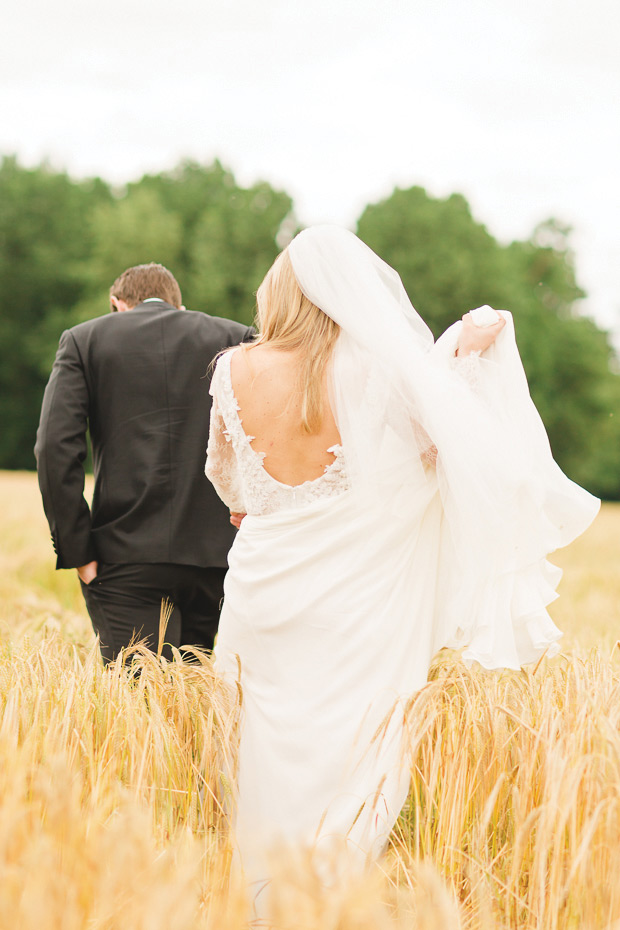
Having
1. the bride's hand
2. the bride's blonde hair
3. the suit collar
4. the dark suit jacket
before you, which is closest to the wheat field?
the dark suit jacket

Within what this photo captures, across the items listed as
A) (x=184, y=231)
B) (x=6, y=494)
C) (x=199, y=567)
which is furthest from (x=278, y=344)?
(x=184, y=231)

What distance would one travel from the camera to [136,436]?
3.86 meters

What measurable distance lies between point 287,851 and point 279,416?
1.48 m

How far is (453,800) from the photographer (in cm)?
259

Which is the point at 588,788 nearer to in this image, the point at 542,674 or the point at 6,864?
the point at 542,674

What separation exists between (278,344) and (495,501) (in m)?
0.92

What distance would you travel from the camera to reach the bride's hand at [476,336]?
307 cm

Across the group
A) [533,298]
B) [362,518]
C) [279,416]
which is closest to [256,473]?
[279,416]

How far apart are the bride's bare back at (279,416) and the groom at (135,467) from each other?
34.2 inches

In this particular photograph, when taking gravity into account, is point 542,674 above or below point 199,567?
below

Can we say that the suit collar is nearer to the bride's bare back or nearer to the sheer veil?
the bride's bare back

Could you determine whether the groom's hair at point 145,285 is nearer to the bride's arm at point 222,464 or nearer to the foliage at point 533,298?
the bride's arm at point 222,464

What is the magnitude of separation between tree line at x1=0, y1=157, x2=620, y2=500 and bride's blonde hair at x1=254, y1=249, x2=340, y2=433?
24599mm

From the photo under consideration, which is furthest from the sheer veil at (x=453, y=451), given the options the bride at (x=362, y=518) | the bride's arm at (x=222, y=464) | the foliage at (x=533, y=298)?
the foliage at (x=533, y=298)
